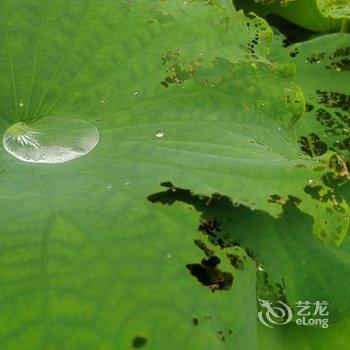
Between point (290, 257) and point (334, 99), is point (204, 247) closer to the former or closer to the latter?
point (290, 257)

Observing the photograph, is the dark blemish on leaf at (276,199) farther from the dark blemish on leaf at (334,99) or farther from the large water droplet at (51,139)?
the dark blemish on leaf at (334,99)

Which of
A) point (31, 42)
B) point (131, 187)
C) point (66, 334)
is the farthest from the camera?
point (31, 42)

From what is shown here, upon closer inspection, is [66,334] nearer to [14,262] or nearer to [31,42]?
[14,262]

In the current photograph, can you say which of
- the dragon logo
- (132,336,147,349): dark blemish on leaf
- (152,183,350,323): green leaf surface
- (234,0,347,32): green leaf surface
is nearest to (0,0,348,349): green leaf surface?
(132,336,147,349): dark blemish on leaf

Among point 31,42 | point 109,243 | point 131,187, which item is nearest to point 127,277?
point 109,243

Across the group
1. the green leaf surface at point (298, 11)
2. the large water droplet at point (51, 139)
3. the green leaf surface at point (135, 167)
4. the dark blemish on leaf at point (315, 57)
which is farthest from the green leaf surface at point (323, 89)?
the large water droplet at point (51, 139)

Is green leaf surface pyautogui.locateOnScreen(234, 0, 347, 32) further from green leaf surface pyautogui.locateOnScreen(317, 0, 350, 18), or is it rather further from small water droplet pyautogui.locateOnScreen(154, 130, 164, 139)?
small water droplet pyautogui.locateOnScreen(154, 130, 164, 139)

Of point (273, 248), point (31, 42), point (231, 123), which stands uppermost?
point (31, 42)
